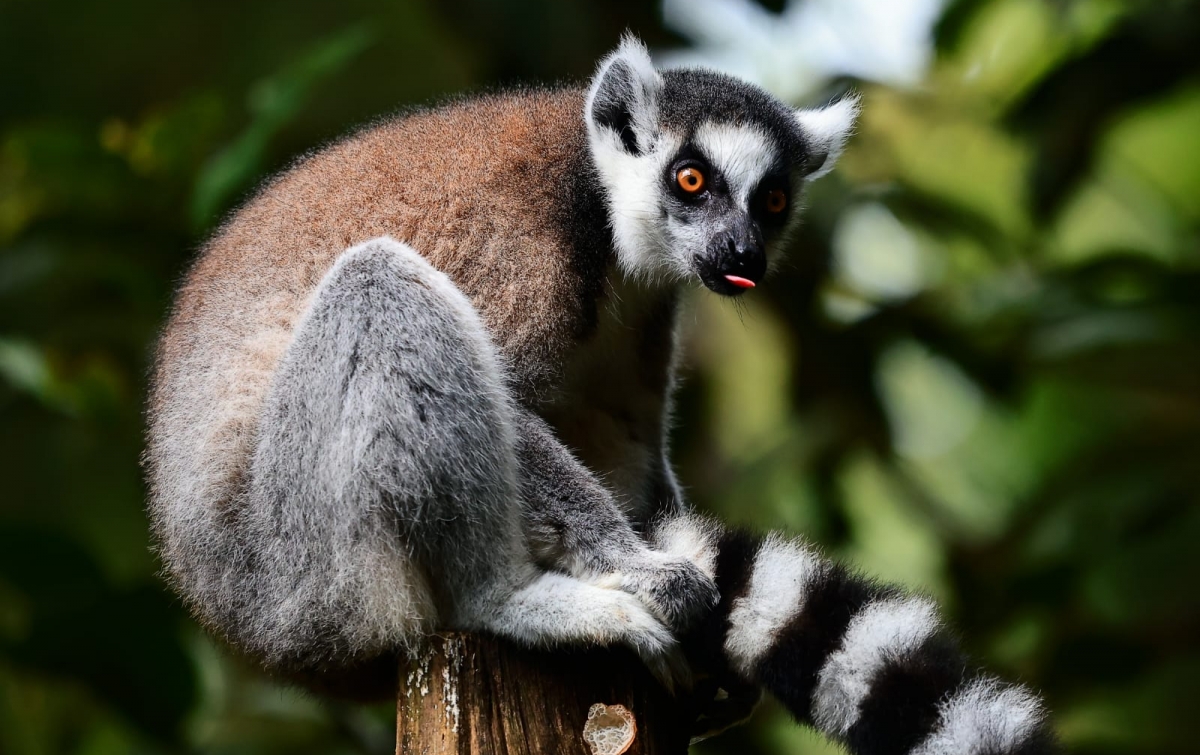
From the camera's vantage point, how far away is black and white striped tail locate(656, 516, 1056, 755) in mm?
2488

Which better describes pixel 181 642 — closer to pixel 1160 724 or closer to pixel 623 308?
pixel 623 308

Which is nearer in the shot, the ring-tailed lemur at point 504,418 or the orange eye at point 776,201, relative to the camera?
the ring-tailed lemur at point 504,418

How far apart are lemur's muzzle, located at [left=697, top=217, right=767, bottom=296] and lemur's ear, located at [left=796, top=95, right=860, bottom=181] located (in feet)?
2.18

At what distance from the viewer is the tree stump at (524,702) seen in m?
2.76

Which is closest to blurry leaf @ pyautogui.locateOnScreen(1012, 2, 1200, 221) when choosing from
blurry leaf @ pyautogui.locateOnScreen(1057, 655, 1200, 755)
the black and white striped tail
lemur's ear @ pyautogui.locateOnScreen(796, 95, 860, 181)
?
lemur's ear @ pyautogui.locateOnScreen(796, 95, 860, 181)

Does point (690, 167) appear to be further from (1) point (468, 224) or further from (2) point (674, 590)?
(2) point (674, 590)

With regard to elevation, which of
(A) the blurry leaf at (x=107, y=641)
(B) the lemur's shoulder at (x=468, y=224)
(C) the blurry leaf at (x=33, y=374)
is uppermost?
(B) the lemur's shoulder at (x=468, y=224)

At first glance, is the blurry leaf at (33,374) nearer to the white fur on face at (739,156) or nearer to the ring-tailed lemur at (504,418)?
the ring-tailed lemur at (504,418)

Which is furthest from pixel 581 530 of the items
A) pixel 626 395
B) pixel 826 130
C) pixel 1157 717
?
pixel 1157 717

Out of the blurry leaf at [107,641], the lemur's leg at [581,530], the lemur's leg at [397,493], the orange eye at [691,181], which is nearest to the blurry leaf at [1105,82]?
the orange eye at [691,181]

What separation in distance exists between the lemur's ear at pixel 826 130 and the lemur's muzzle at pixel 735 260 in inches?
26.1

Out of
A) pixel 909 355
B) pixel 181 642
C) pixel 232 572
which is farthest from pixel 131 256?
pixel 909 355

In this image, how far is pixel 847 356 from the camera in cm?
517

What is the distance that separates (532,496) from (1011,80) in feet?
15.0
